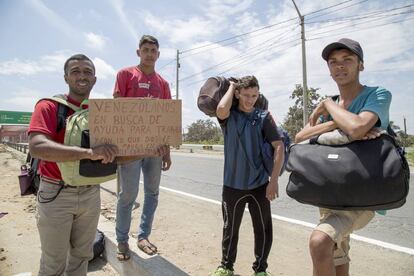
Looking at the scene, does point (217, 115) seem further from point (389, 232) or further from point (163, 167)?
point (389, 232)

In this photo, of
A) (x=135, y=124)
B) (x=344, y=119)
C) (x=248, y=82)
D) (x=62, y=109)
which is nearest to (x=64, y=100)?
(x=62, y=109)

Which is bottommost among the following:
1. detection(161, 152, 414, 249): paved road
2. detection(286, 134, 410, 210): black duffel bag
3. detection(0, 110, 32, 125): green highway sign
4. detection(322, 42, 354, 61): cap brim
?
detection(161, 152, 414, 249): paved road

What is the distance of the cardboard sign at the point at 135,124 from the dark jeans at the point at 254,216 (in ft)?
2.41

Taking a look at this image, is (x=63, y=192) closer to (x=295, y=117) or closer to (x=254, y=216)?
(x=254, y=216)

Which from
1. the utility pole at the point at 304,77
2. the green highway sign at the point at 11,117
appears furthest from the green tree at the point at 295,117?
the green highway sign at the point at 11,117

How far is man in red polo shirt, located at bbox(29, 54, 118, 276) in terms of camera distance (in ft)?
7.56

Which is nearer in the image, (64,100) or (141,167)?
(64,100)

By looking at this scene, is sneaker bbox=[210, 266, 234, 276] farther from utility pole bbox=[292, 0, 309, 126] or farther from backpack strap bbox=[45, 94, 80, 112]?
utility pole bbox=[292, 0, 309, 126]

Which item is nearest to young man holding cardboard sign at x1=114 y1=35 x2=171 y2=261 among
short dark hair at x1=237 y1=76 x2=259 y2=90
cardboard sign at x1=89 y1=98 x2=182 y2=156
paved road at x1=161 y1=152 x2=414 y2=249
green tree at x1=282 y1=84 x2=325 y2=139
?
cardboard sign at x1=89 y1=98 x2=182 y2=156

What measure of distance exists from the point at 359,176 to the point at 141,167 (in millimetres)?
2284

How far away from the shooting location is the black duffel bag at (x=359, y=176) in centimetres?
188

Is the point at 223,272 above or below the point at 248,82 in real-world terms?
below

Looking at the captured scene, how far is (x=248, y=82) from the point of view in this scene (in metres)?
2.95

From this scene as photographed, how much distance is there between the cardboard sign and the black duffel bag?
130 centimetres
